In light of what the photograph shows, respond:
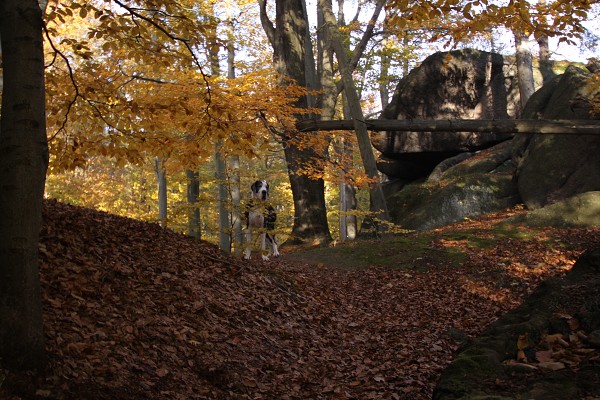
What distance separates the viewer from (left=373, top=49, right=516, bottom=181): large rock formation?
20.9 meters

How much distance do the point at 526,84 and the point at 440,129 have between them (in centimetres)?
778

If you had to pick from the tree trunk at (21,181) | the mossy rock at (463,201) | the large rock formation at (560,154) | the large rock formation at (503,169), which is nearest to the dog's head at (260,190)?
the mossy rock at (463,201)

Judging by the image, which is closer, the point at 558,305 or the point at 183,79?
the point at 558,305

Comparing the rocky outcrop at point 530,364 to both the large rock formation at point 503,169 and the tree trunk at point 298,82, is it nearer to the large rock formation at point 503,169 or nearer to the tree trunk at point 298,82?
the large rock formation at point 503,169

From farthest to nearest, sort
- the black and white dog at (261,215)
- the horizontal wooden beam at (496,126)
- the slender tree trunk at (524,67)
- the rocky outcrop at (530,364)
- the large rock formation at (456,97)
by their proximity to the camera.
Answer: the large rock formation at (456,97) → the slender tree trunk at (524,67) → the horizontal wooden beam at (496,126) → the black and white dog at (261,215) → the rocky outcrop at (530,364)

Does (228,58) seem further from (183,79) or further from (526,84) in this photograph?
(526,84)

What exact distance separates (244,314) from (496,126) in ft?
27.7

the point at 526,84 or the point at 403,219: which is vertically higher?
the point at 526,84

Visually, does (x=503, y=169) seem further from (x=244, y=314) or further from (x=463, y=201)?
(x=244, y=314)

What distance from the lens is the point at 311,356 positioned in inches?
244

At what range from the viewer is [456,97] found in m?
21.1

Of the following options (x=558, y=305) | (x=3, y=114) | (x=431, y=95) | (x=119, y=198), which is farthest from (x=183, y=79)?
(x=119, y=198)

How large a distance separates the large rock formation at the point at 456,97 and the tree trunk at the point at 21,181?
18.5 m

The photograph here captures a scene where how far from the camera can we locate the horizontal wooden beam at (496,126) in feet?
40.4
